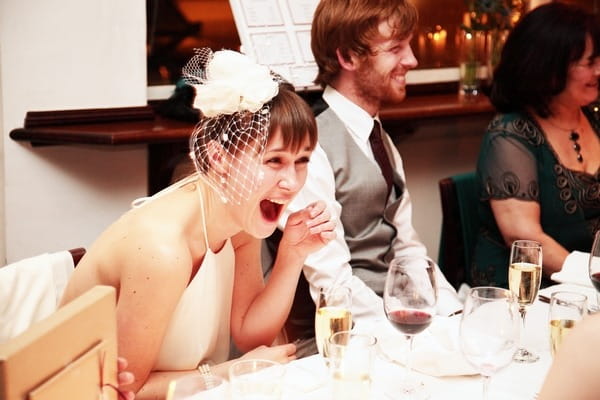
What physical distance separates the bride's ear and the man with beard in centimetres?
59

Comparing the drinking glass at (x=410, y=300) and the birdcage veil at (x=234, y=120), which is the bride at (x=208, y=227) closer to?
the birdcage veil at (x=234, y=120)

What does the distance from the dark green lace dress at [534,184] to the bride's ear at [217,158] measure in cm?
138

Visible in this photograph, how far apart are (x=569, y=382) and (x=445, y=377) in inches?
20.2

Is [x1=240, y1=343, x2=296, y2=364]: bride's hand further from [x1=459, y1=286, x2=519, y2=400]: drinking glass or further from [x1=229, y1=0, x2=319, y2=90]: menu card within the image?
[x1=229, y1=0, x2=319, y2=90]: menu card

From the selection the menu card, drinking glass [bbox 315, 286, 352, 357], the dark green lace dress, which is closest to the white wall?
the menu card

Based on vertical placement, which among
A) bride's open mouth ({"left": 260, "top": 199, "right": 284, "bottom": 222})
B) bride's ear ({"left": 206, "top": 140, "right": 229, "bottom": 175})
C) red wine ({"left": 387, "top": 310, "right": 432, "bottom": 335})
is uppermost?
bride's ear ({"left": 206, "top": 140, "right": 229, "bottom": 175})

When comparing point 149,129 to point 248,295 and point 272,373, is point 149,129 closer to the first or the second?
point 248,295

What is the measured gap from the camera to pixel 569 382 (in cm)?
100

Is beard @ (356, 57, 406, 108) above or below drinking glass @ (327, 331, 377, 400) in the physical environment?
above

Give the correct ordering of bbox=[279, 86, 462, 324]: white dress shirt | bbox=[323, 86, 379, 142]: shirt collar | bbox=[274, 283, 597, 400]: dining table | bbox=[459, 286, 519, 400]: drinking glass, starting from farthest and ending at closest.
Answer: bbox=[323, 86, 379, 142]: shirt collar < bbox=[279, 86, 462, 324]: white dress shirt < bbox=[274, 283, 597, 400]: dining table < bbox=[459, 286, 519, 400]: drinking glass

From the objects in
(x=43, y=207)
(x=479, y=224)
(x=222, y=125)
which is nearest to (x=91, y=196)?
(x=43, y=207)

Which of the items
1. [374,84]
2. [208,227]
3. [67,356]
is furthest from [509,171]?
[67,356]

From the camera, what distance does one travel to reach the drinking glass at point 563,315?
1459mm

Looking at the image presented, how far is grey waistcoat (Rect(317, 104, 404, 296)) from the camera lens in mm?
2471
